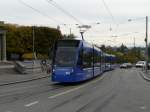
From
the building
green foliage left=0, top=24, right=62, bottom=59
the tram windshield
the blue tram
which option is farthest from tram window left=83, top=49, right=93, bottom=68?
green foliage left=0, top=24, right=62, bottom=59

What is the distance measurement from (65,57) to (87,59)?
13.6 ft

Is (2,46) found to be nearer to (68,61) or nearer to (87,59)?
(87,59)

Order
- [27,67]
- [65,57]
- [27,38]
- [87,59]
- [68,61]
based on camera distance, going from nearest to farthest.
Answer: [68,61] → [65,57] → [87,59] → [27,67] → [27,38]

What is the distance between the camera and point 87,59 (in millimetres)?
35094

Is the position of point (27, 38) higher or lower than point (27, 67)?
higher

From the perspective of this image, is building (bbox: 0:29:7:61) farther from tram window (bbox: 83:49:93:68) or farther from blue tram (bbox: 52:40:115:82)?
blue tram (bbox: 52:40:115:82)

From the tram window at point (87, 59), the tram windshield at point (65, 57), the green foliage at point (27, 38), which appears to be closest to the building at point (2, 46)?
the green foliage at point (27, 38)

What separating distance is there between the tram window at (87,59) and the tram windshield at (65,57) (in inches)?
88.5

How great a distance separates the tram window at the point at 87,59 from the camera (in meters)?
33.5

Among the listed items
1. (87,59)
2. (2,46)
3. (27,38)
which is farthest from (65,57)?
(27,38)

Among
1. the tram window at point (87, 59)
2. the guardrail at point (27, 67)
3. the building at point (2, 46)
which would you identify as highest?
the building at point (2, 46)

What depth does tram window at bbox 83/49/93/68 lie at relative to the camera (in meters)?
33.5

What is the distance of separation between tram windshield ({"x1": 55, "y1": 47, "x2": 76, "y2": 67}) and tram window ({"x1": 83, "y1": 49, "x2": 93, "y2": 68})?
225cm

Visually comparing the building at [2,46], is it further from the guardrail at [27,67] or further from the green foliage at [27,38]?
the green foliage at [27,38]
